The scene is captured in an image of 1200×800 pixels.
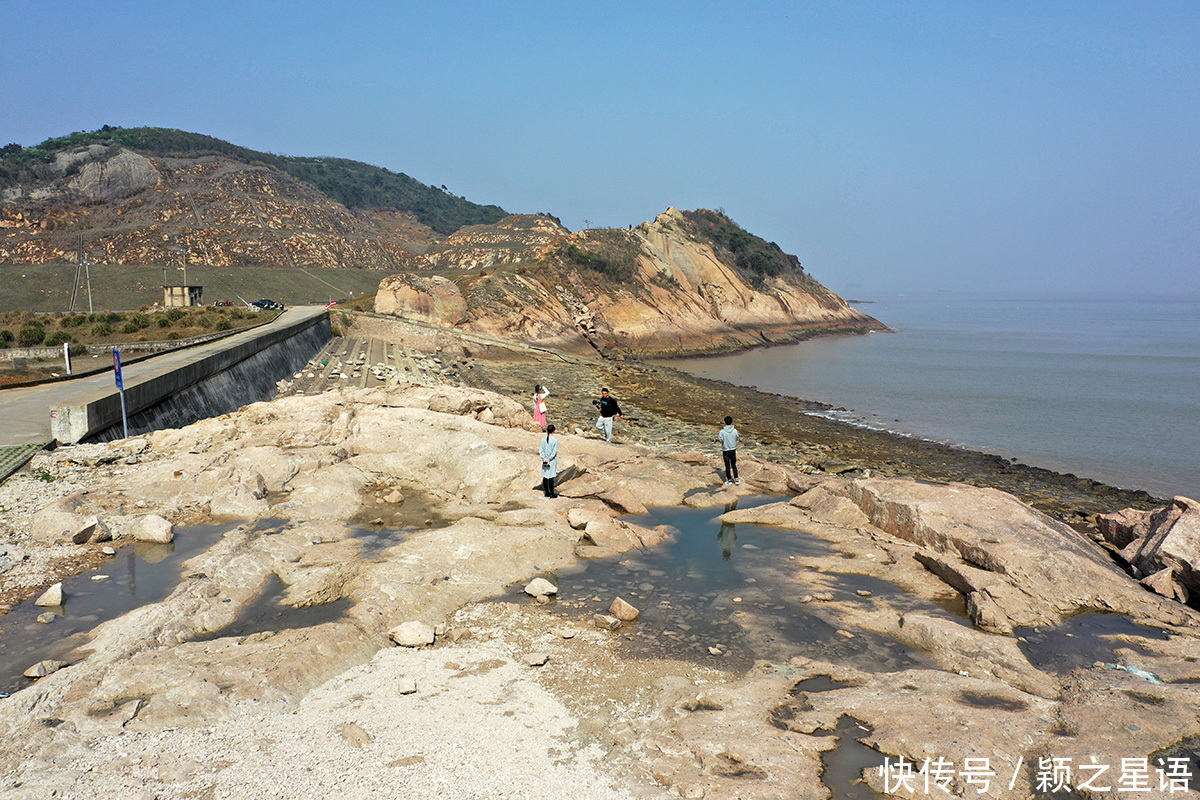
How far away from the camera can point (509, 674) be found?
693cm

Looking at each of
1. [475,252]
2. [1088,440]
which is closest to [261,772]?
[1088,440]

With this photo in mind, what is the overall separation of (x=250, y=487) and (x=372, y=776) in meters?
8.40

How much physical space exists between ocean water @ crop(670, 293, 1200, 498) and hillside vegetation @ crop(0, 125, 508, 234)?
98963 millimetres

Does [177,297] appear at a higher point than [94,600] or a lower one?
higher

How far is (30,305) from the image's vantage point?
5525 cm

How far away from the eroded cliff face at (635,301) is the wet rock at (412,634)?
39961 mm

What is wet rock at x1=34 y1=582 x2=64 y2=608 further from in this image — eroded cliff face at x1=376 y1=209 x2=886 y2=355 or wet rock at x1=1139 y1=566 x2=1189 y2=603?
eroded cliff face at x1=376 y1=209 x2=886 y2=355

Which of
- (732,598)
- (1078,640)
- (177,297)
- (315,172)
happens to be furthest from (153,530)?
(315,172)

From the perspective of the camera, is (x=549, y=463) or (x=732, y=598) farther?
(x=549, y=463)

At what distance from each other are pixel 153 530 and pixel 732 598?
875cm

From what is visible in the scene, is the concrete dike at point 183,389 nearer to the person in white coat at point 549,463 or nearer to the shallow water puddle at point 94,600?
the shallow water puddle at point 94,600

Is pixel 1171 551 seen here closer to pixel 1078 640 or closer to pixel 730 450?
pixel 1078 640

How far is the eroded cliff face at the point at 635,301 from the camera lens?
48000mm

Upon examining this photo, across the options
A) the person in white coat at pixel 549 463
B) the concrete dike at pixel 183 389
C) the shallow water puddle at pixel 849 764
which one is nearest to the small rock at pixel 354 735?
the shallow water puddle at pixel 849 764
